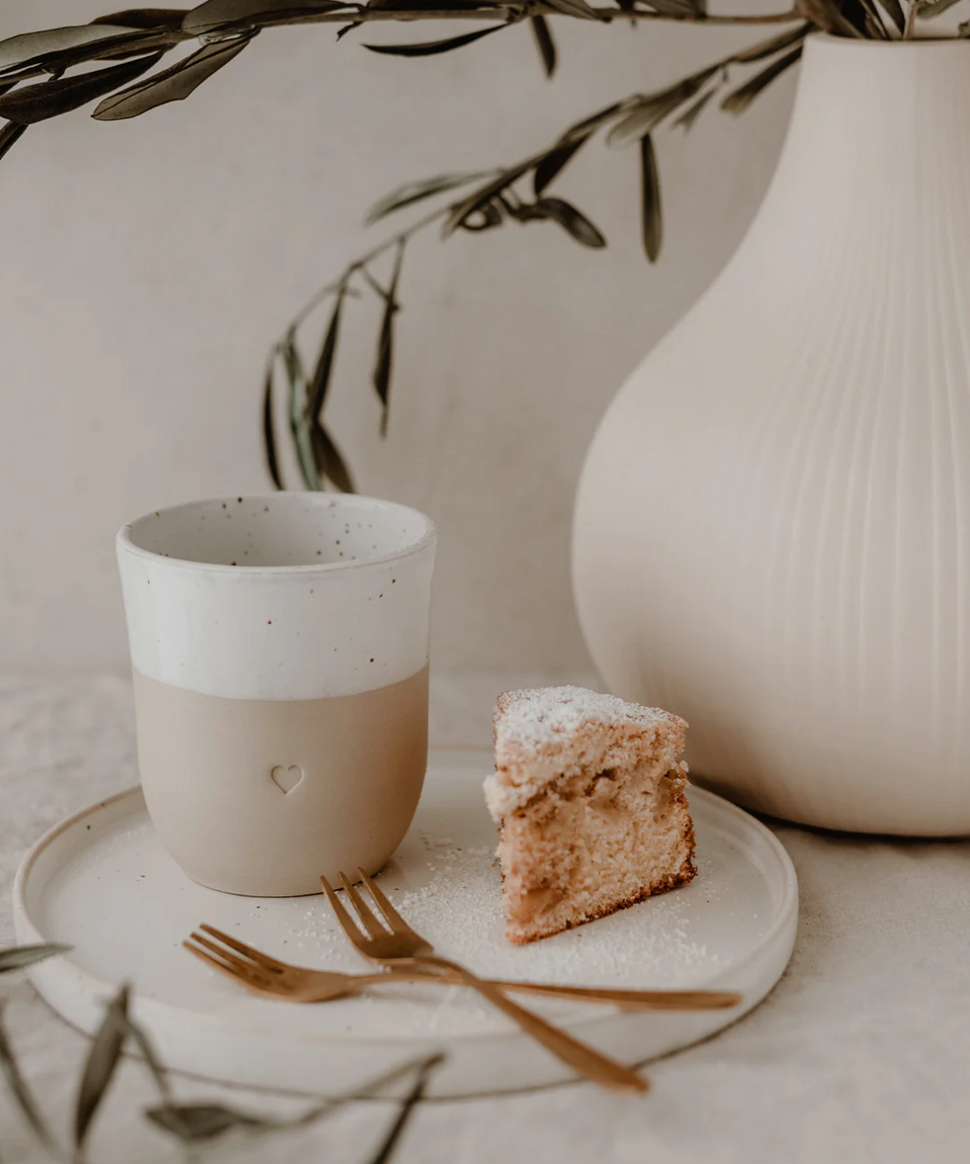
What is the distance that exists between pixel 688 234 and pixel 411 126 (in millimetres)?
204

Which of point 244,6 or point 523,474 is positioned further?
point 523,474

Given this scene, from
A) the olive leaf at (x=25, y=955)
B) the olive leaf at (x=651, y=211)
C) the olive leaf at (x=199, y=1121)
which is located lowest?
the olive leaf at (x=199, y=1121)

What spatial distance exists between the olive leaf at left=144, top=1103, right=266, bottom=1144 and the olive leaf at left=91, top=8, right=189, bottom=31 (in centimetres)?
45

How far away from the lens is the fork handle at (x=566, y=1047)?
0.44 m

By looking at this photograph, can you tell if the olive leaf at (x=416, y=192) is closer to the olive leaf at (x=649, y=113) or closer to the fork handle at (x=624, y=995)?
A: the olive leaf at (x=649, y=113)

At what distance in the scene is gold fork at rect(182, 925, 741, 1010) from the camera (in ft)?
1.60

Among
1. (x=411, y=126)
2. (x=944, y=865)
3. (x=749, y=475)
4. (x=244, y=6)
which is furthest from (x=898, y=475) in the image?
(x=411, y=126)

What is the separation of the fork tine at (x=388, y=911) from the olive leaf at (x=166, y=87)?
0.34 m

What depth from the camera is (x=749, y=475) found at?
643 mm

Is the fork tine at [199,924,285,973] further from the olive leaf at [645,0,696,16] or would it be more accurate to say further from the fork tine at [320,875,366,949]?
the olive leaf at [645,0,696,16]

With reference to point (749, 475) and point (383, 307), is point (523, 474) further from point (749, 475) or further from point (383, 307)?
point (749, 475)

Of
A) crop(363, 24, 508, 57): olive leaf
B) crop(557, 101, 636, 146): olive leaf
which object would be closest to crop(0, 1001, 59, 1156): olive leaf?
crop(363, 24, 508, 57): olive leaf

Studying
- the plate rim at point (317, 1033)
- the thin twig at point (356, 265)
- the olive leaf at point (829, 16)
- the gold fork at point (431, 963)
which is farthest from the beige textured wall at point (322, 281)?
the gold fork at point (431, 963)

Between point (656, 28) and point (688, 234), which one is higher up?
point (656, 28)
